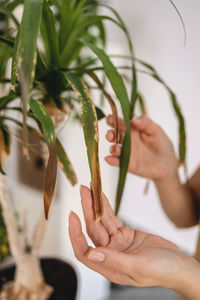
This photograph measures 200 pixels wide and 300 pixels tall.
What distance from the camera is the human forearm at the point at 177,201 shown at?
2.93 feet

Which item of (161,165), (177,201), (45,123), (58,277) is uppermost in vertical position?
(45,123)

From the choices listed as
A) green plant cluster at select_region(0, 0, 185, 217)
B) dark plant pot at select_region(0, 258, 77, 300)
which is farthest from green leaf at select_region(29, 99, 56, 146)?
dark plant pot at select_region(0, 258, 77, 300)

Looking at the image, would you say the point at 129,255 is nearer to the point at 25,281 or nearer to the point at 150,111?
the point at 25,281

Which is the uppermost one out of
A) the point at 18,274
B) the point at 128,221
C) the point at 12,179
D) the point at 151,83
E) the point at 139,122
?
the point at 151,83

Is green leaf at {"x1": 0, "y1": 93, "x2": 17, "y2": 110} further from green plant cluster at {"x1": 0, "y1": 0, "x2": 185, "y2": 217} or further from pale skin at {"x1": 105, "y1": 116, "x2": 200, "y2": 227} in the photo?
pale skin at {"x1": 105, "y1": 116, "x2": 200, "y2": 227}

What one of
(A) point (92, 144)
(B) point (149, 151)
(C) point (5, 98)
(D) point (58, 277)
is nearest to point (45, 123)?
(A) point (92, 144)

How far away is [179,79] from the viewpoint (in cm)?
175

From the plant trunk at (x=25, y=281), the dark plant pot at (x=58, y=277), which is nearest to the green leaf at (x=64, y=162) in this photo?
the plant trunk at (x=25, y=281)

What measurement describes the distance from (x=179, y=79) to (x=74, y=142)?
0.86m

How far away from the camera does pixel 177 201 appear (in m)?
0.92

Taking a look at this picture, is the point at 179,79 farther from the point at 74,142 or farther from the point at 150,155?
the point at 150,155

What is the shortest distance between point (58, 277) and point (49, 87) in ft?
2.30

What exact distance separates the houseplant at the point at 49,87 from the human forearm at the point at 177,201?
0.16 metres

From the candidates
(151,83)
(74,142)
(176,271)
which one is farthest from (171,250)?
(151,83)
